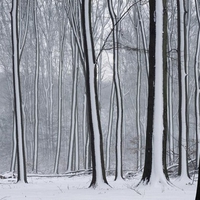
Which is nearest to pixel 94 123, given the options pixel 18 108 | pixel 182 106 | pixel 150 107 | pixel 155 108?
pixel 150 107

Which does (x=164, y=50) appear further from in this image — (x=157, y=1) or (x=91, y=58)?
(x=91, y=58)

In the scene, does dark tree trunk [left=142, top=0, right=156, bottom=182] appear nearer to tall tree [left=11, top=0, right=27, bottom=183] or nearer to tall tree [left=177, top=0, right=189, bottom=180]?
tall tree [left=177, top=0, right=189, bottom=180]

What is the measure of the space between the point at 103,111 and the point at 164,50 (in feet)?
136

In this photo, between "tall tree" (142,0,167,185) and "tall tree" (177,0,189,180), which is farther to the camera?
"tall tree" (177,0,189,180)

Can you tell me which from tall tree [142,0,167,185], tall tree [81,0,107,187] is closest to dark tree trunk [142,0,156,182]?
tall tree [142,0,167,185]

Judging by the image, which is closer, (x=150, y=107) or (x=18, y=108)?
(x=150, y=107)

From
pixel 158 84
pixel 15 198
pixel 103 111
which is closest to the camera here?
pixel 15 198

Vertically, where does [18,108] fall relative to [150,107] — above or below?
above

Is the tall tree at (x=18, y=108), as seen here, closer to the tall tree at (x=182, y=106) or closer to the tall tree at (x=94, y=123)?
the tall tree at (x=94, y=123)

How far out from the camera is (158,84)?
25.0 feet

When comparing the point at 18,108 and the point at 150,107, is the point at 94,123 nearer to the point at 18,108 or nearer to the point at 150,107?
the point at 150,107

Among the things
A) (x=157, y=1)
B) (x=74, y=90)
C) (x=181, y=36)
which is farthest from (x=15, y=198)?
(x=74, y=90)

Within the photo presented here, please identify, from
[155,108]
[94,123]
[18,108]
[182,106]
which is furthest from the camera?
[18,108]

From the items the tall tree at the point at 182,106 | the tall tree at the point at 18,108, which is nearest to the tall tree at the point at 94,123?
the tall tree at the point at 182,106
